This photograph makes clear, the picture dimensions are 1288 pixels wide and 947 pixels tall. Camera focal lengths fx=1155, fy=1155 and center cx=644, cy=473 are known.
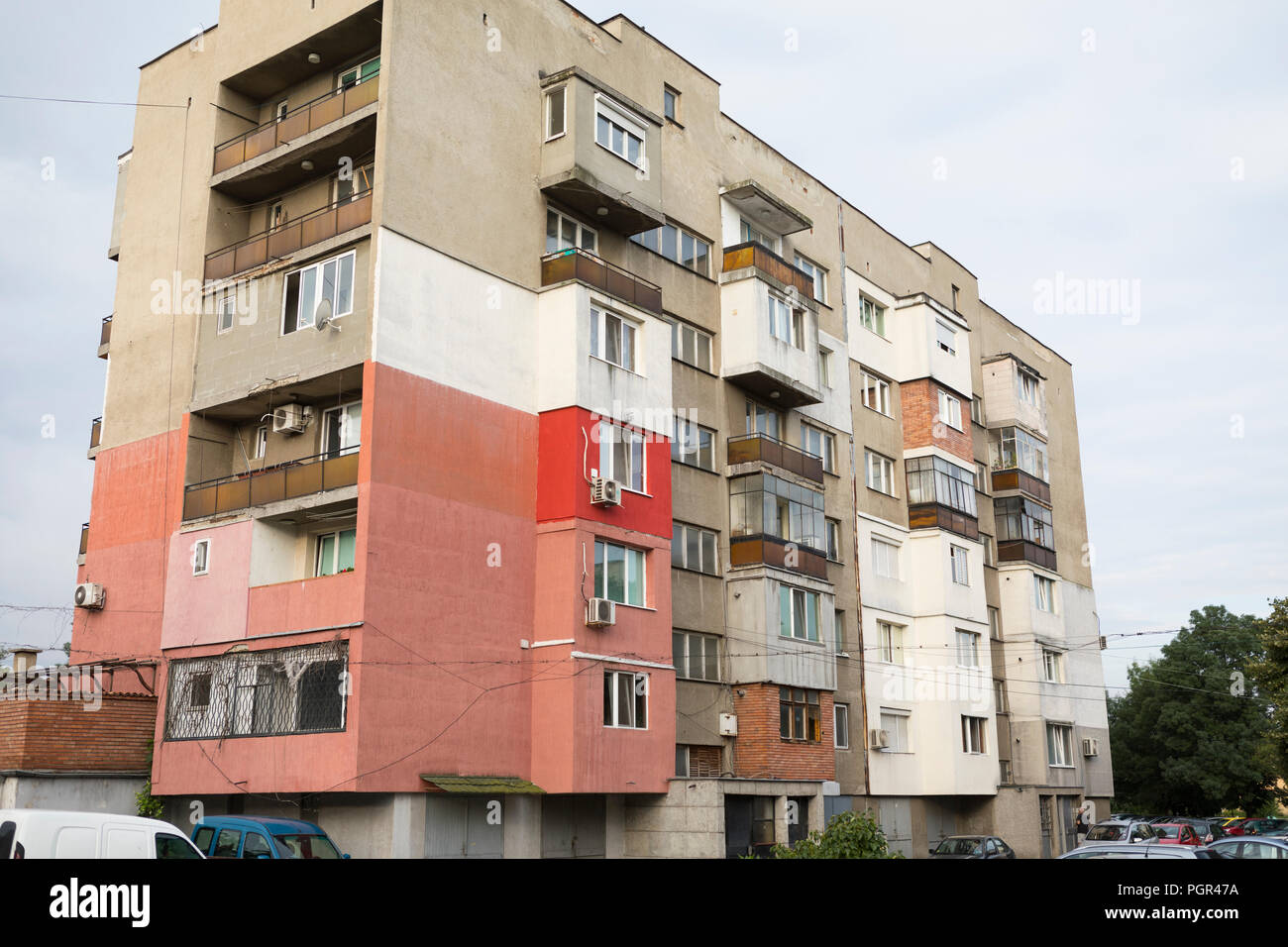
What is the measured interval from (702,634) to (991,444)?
22976 millimetres

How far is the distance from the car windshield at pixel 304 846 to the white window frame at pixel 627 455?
38.3 ft

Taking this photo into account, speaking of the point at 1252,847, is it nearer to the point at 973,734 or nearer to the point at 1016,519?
the point at 973,734

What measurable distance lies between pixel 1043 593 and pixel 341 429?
33.6 m

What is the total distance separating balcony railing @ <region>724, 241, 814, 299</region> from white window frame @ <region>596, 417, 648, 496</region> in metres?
8.30

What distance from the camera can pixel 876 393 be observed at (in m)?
43.2

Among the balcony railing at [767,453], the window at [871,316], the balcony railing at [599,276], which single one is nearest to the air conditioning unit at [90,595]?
the balcony railing at [599,276]

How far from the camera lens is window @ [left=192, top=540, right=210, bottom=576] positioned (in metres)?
27.3

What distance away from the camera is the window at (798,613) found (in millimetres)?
33562

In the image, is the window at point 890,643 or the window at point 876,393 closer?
the window at point 890,643

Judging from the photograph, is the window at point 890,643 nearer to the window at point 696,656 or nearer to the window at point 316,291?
the window at point 696,656

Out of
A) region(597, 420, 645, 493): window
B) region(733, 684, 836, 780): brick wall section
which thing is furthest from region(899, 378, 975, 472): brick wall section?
region(597, 420, 645, 493): window

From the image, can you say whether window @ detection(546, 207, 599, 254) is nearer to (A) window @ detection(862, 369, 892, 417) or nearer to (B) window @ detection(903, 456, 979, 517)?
(A) window @ detection(862, 369, 892, 417)

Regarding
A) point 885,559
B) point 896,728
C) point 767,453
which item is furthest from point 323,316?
point 896,728
